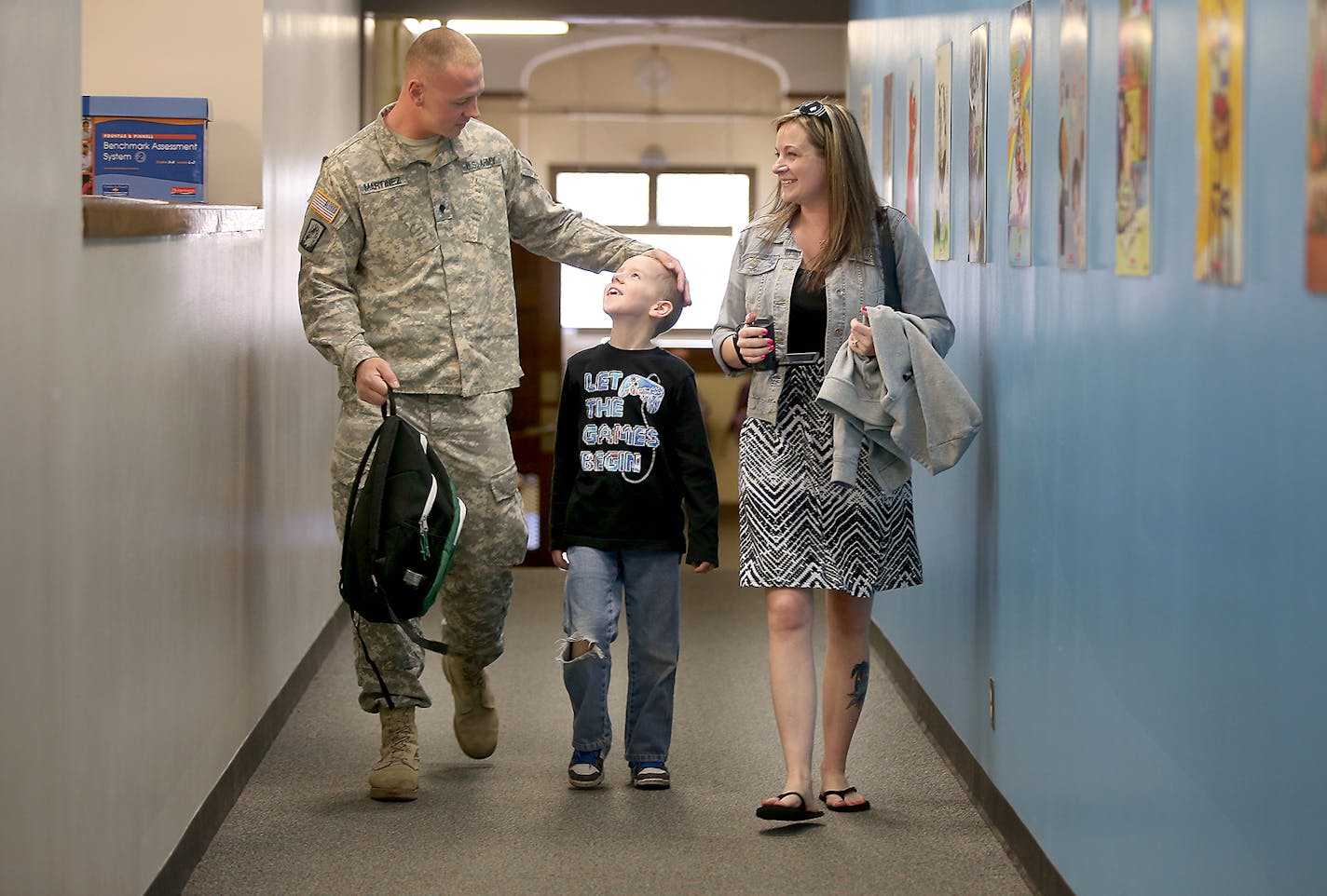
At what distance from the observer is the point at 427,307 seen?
3.72 meters

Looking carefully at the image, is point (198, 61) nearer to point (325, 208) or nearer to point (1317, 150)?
point (325, 208)

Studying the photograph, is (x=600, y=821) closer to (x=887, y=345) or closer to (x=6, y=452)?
(x=887, y=345)

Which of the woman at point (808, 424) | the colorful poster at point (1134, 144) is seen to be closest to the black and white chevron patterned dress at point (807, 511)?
the woman at point (808, 424)

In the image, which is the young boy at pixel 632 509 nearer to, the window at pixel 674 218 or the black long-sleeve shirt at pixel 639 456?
the black long-sleeve shirt at pixel 639 456

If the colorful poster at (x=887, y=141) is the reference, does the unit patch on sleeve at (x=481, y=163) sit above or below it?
below

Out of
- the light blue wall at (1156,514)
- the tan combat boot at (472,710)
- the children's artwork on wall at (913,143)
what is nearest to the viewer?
the light blue wall at (1156,514)

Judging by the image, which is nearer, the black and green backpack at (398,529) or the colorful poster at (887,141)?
the black and green backpack at (398,529)

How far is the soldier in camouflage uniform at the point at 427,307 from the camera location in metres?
3.64

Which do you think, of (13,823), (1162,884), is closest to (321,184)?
(13,823)

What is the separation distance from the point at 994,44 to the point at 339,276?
1.59 metres

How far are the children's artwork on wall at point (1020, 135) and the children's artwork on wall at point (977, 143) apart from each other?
0.29 m

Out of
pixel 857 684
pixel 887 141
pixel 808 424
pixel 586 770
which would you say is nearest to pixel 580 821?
pixel 586 770

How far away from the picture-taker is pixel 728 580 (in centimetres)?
704

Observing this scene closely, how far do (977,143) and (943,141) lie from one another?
54 centimetres
